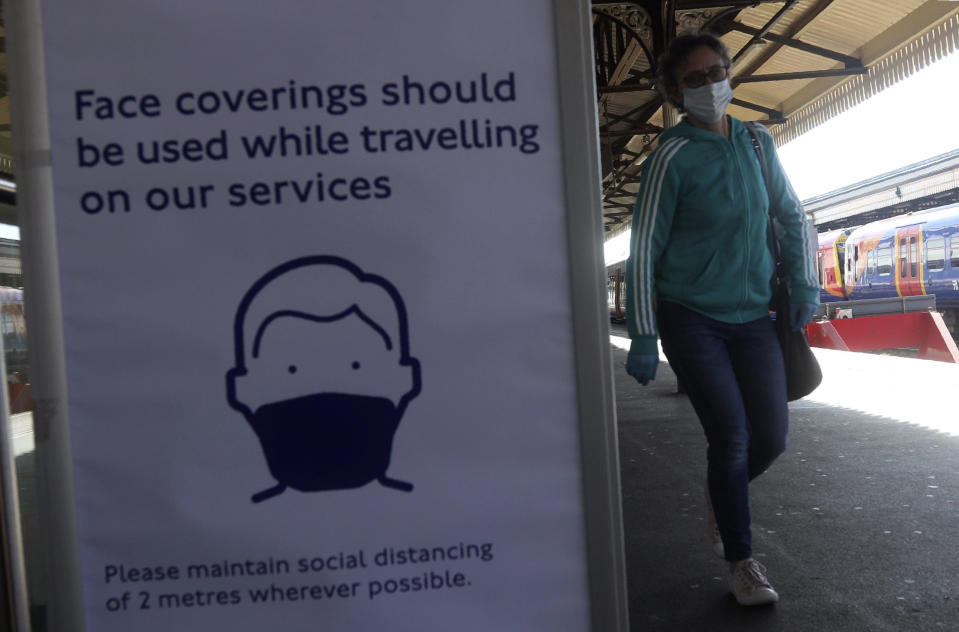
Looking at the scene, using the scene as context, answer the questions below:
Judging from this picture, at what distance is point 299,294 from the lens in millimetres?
1487

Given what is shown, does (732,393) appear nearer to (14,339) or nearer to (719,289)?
(719,289)

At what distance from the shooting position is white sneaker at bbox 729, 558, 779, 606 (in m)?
2.81

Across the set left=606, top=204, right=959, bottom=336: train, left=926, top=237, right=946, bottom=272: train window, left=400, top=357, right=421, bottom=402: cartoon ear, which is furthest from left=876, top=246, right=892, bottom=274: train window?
left=400, top=357, right=421, bottom=402: cartoon ear

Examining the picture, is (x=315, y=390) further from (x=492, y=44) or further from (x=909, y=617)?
(x=909, y=617)

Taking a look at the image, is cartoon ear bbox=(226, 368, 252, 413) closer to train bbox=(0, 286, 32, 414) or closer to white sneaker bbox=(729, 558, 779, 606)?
train bbox=(0, 286, 32, 414)

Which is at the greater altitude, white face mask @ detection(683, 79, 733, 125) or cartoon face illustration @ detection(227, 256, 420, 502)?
white face mask @ detection(683, 79, 733, 125)

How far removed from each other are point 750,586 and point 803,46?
9.86 meters

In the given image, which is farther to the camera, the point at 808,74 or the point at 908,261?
the point at 908,261

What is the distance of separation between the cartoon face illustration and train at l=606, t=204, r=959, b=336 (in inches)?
631

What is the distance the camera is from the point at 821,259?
2891 cm

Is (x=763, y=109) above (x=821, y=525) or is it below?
above

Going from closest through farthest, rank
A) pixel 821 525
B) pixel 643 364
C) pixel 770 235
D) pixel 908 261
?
pixel 643 364
pixel 770 235
pixel 821 525
pixel 908 261

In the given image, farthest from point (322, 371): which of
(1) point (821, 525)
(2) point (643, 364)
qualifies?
(1) point (821, 525)

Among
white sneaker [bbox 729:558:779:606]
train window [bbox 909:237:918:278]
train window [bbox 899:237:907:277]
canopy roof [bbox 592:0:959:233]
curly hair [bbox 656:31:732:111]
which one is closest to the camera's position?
Answer: white sneaker [bbox 729:558:779:606]
